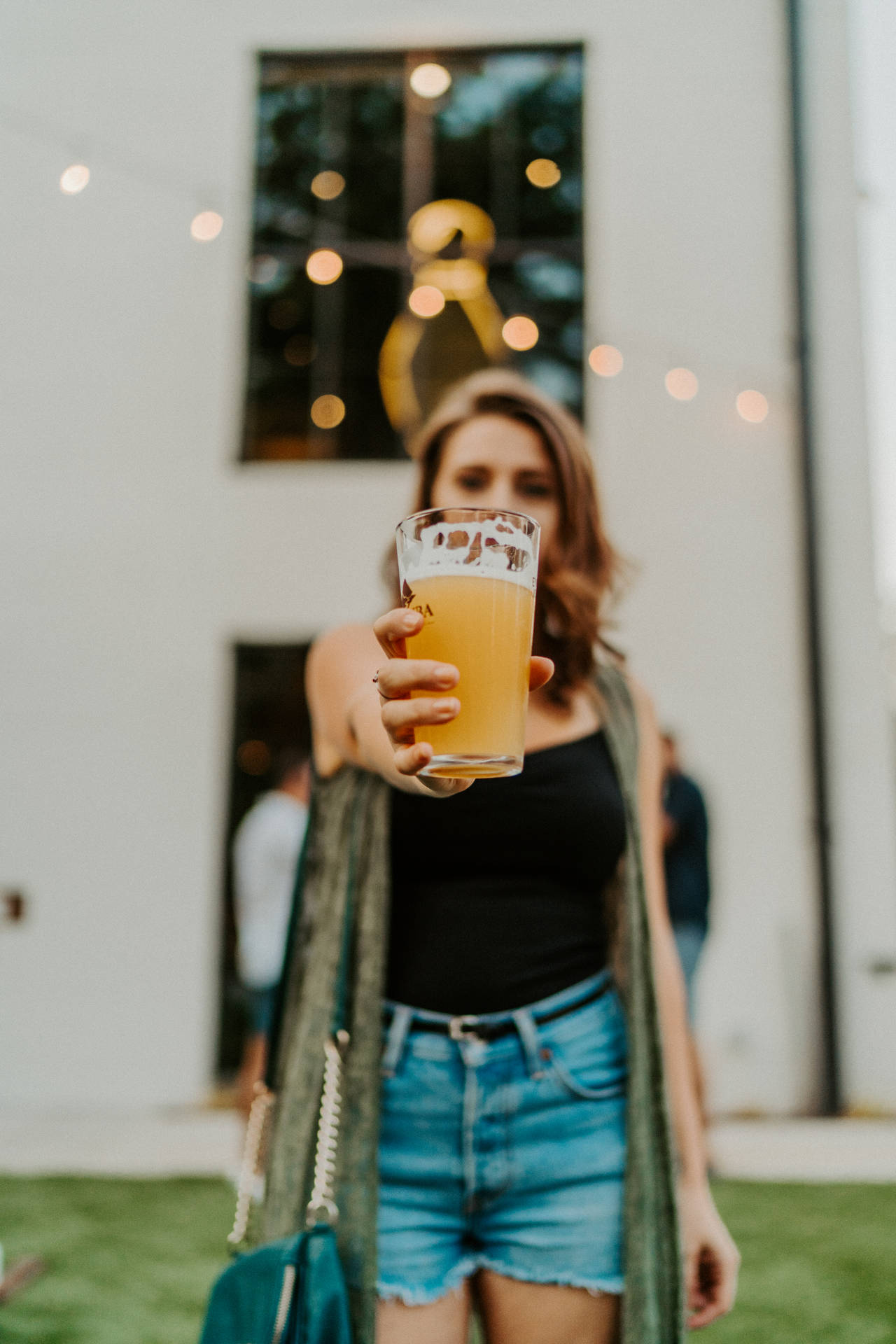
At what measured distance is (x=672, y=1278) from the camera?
1275mm

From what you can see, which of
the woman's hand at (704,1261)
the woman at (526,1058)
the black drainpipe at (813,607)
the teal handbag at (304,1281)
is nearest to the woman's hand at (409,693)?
the woman at (526,1058)

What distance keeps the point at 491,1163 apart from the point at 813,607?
5.21 m

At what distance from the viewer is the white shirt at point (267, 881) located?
480cm

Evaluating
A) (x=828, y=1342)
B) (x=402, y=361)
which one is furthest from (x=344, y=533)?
(x=828, y=1342)

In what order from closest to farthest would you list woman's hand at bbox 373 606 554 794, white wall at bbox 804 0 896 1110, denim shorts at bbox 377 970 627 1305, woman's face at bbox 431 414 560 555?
woman's hand at bbox 373 606 554 794 < denim shorts at bbox 377 970 627 1305 < woman's face at bbox 431 414 560 555 < white wall at bbox 804 0 896 1110

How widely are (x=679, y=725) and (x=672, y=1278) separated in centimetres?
484

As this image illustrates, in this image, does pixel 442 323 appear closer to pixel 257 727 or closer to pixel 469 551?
pixel 257 727

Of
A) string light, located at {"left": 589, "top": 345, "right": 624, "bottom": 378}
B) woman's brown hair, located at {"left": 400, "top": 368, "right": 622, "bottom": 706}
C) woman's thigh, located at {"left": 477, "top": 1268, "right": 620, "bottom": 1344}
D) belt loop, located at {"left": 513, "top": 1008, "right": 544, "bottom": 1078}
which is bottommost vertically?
Answer: woman's thigh, located at {"left": 477, "top": 1268, "right": 620, "bottom": 1344}

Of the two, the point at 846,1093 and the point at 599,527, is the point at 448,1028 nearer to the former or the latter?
the point at 599,527

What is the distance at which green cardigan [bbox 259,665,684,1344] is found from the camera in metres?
1.20

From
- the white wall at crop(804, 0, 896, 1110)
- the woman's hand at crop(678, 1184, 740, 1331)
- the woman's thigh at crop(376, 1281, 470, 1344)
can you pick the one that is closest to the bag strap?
the woman's thigh at crop(376, 1281, 470, 1344)

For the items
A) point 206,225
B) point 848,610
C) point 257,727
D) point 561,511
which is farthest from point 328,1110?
point 848,610

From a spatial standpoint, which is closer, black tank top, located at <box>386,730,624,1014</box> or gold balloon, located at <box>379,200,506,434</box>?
black tank top, located at <box>386,730,624,1014</box>

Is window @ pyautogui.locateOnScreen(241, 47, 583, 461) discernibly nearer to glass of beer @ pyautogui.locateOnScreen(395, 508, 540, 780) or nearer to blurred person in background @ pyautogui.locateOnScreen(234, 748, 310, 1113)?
blurred person in background @ pyautogui.locateOnScreen(234, 748, 310, 1113)
